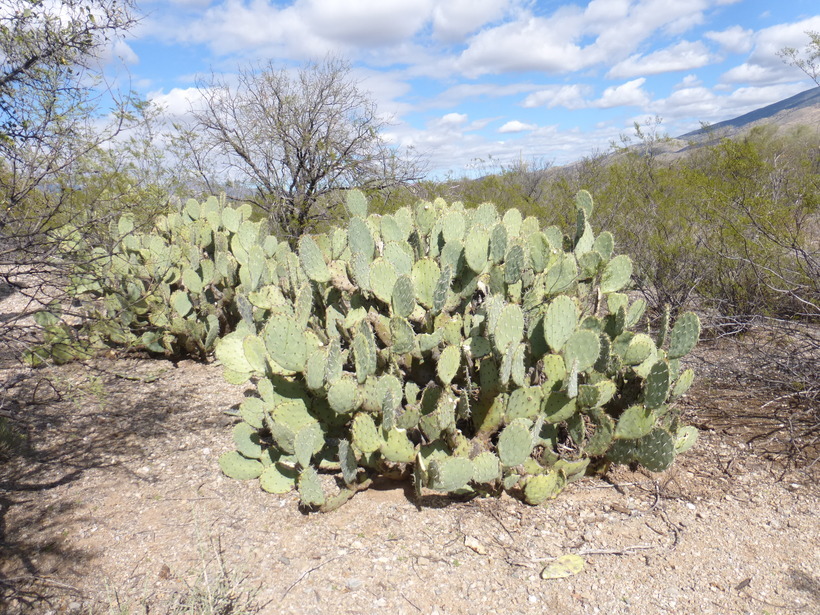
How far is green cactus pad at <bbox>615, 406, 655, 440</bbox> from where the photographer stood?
2.65 metres

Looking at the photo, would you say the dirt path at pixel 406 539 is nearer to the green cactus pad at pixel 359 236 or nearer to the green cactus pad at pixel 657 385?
the green cactus pad at pixel 657 385

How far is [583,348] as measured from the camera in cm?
266

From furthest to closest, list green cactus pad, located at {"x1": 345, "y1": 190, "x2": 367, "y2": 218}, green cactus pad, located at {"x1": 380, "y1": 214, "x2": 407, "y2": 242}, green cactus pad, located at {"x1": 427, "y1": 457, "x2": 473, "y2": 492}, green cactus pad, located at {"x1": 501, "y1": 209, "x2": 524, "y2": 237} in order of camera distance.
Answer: green cactus pad, located at {"x1": 345, "y1": 190, "x2": 367, "y2": 218}, green cactus pad, located at {"x1": 501, "y1": 209, "x2": 524, "y2": 237}, green cactus pad, located at {"x1": 380, "y1": 214, "x2": 407, "y2": 242}, green cactus pad, located at {"x1": 427, "y1": 457, "x2": 473, "y2": 492}

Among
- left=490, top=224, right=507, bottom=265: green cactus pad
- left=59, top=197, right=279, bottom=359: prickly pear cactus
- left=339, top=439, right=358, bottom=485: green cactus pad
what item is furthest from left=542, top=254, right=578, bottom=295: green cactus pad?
left=59, top=197, right=279, bottom=359: prickly pear cactus

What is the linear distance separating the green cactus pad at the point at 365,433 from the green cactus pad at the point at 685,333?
1.67 metres

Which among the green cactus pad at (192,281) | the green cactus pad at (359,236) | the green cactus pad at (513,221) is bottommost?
the green cactus pad at (192,281)

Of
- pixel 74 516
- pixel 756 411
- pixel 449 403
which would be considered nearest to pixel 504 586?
pixel 449 403

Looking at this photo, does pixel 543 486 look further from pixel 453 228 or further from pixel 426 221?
pixel 426 221

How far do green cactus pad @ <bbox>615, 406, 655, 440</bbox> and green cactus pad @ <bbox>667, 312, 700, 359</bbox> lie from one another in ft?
1.43

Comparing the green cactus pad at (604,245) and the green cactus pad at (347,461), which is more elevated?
the green cactus pad at (604,245)

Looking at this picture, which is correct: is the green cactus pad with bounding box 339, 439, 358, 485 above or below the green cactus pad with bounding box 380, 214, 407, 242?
below

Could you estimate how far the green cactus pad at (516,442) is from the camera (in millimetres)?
2486

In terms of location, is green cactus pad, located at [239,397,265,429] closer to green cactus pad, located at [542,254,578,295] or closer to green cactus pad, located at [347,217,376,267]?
green cactus pad, located at [347,217,376,267]

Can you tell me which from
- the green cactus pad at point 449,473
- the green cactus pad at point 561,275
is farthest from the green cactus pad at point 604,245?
the green cactus pad at point 449,473
